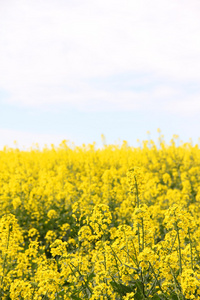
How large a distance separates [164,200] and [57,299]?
6388 millimetres

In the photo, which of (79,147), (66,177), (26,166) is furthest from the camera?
(79,147)

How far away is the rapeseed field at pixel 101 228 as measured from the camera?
3639mm

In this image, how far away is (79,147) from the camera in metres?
17.5

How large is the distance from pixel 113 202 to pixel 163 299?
17.7 ft

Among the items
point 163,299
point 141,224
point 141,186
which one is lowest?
point 163,299

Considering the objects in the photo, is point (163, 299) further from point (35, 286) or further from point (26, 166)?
point (26, 166)

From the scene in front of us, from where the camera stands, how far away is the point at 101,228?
157 inches

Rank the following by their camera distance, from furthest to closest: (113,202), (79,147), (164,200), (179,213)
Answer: (79,147) < (164,200) < (113,202) < (179,213)

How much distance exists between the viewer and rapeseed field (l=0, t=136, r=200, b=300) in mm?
3639

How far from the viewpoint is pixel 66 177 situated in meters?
12.2

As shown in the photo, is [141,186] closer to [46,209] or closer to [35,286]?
[35,286]

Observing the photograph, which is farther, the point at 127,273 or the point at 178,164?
the point at 178,164

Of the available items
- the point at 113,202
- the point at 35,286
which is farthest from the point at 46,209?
the point at 35,286

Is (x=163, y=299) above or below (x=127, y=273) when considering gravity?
below
